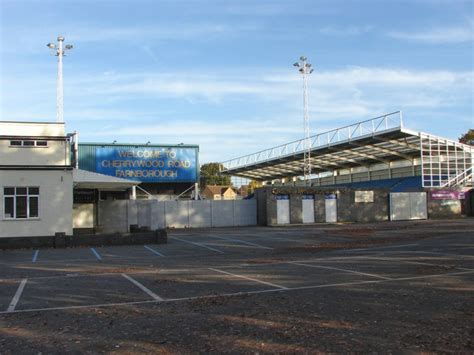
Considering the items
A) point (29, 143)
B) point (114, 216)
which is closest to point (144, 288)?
point (29, 143)

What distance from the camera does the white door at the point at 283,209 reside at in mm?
40250

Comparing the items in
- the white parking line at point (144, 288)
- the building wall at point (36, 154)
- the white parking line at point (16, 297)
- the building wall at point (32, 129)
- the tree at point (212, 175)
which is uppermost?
the tree at point (212, 175)

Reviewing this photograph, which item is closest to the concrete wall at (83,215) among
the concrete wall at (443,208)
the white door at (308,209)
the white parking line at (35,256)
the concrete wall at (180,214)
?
the concrete wall at (180,214)

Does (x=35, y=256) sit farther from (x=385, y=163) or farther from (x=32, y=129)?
(x=385, y=163)

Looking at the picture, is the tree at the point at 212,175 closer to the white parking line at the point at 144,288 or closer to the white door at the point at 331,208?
the white door at the point at 331,208

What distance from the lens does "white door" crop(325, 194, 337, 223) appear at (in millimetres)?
42312

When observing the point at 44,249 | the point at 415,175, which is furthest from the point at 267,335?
the point at 415,175

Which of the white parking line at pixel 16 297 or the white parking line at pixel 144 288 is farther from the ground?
the white parking line at pixel 16 297

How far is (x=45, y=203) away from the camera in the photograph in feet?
80.5

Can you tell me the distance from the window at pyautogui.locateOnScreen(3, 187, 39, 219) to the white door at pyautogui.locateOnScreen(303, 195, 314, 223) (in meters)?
22.5

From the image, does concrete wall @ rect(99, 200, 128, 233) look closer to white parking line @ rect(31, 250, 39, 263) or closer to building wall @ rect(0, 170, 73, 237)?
building wall @ rect(0, 170, 73, 237)

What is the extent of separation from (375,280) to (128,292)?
5.26 metres

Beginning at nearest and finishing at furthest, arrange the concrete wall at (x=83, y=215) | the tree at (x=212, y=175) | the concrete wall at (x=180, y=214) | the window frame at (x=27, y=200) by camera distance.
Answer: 1. the window frame at (x=27, y=200)
2. the concrete wall at (x=83, y=215)
3. the concrete wall at (x=180, y=214)
4. the tree at (x=212, y=175)

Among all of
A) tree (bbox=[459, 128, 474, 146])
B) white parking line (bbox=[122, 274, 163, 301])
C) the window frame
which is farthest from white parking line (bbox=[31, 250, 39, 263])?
tree (bbox=[459, 128, 474, 146])
